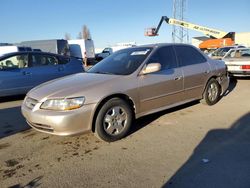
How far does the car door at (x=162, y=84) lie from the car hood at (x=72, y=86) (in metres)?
0.61

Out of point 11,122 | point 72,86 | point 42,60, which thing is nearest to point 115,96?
point 72,86

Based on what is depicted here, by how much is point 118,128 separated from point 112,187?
1642mm

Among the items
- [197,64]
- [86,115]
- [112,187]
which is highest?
[197,64]

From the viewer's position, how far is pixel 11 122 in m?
6.29

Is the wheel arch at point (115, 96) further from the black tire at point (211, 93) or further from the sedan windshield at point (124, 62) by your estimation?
the black tire at point (211, 93)

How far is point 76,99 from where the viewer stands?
4.50 metres

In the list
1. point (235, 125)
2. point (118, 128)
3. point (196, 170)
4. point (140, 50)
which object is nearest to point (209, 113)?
point (235, 125)

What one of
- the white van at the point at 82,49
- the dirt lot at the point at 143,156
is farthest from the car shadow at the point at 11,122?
the white van at the point at 82,49

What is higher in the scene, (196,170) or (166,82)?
(166,82)

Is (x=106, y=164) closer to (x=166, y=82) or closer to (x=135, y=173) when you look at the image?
(x=135, y=173)

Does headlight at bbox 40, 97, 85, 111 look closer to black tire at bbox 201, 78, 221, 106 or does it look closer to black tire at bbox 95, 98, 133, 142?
black tire at bbox 95, 98, 133, 142

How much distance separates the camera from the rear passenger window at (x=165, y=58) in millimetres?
5770

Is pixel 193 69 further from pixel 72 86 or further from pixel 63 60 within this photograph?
pixel 63 60

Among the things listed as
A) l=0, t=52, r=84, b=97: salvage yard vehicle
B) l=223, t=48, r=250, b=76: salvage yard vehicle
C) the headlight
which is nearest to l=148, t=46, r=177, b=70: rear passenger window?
the headlight
